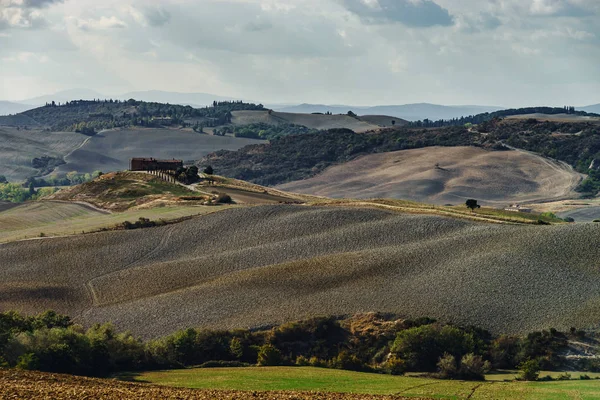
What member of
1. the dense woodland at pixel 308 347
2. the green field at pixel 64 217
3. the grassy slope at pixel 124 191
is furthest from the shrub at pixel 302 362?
the grassy slope at pixel 124 191

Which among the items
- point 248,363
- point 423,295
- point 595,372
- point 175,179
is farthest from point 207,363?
point 175,179

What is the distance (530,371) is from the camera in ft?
168

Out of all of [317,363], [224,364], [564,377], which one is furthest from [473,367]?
[224,364]

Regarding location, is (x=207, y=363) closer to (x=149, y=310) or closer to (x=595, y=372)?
(x=149, y=310)

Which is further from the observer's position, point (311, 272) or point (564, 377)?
point (311, 272)

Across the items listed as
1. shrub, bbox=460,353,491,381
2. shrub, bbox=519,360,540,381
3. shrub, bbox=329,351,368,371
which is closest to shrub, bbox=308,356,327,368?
shrub, bbox=329,351,368,371

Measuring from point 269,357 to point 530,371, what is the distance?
1549 centimetres

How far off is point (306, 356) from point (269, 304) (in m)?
9.28

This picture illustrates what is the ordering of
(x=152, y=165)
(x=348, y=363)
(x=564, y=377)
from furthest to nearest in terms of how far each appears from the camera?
(x=152, y=165), (x=348, y=363), (x=564, y=377)

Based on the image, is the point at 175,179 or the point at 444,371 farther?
the point at 175,179

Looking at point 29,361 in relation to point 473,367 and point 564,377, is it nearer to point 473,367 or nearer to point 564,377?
point 473,367

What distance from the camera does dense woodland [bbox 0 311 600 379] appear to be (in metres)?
51.8

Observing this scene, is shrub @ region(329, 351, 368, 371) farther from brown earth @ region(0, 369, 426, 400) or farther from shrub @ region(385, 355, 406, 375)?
brown earth @ region(0, 369, 426, 400)

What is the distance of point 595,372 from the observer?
5569 centimetres
